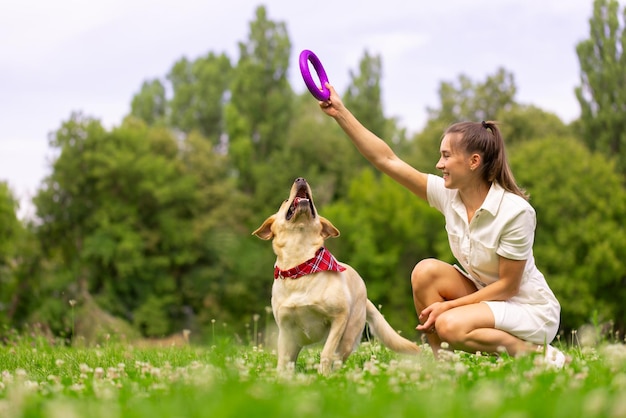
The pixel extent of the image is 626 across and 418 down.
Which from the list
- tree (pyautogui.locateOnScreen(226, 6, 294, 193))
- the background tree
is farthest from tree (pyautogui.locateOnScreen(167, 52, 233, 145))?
the background tree

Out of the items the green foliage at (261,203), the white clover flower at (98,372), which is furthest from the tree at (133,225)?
the white clover flower at (98,372)

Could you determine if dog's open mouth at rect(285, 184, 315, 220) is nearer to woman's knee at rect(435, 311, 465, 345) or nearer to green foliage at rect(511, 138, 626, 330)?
woman's knee at rect(435, 311, 465, 345)

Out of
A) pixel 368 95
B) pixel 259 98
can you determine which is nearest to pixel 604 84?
pixel 368 95

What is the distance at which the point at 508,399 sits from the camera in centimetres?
315

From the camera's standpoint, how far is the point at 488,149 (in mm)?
6055

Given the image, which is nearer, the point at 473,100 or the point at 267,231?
the point at 267,231

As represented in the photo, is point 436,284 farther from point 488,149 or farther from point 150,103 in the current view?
point 150,103

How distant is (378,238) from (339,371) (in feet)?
127

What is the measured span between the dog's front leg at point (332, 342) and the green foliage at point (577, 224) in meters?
32.4

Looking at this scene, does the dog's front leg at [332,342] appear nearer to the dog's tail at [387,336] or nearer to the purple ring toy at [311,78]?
the dog's tail at [387,336]

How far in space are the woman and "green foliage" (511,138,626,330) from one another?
31502 millimetres

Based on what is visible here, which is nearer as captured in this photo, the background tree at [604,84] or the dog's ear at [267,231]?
the dog's ear at [267,231]

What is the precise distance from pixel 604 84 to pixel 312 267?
41.1 m

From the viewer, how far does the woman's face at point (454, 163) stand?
19.8ft
